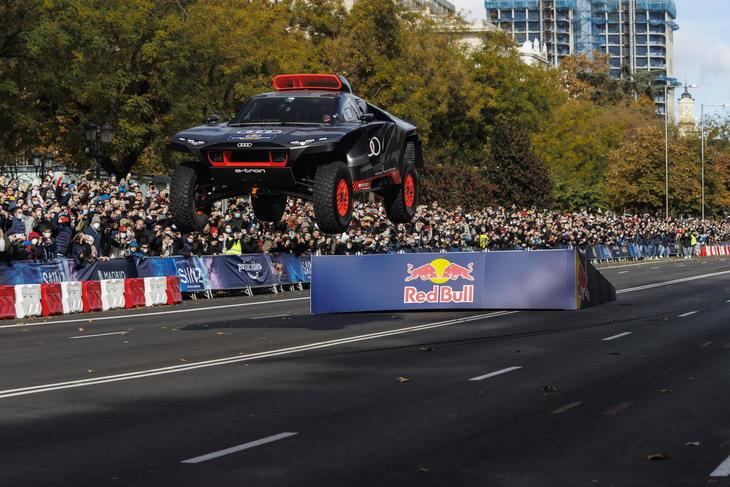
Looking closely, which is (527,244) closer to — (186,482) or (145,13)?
(145,13)

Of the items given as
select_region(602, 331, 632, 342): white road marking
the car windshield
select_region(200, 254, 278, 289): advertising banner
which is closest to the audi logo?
the car windshield

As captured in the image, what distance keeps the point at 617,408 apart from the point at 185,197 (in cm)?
805

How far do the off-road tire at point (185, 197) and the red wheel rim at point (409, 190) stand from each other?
4.84 m

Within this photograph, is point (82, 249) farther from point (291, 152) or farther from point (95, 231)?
point (291, 152)

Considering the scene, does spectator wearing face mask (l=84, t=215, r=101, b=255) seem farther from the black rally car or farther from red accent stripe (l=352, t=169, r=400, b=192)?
Result: the black rally car

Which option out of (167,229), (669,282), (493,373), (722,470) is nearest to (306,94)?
(493,373)

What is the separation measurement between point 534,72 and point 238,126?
78.8 metres

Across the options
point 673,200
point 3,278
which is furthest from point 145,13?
point 673,200

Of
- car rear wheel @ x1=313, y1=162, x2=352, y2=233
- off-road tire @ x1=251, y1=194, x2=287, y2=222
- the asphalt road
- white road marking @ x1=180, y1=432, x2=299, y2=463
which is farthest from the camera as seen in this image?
off-road tire @ x1=251, y1=194, x2=287, y2=222

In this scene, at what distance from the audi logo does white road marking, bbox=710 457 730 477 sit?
11081 mm

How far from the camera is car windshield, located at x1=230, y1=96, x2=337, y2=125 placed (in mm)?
19594

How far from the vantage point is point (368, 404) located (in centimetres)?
1379

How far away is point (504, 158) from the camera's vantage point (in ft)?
292

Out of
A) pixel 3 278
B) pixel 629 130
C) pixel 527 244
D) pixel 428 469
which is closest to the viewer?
pixel 428 469
